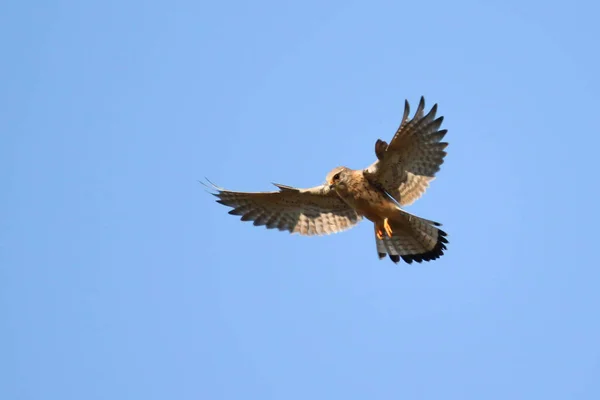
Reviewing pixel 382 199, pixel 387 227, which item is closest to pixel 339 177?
pixel 382 199

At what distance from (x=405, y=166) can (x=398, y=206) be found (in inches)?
23.0

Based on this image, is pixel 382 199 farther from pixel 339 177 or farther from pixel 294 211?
pixel 294 211

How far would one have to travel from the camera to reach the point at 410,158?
530 inches

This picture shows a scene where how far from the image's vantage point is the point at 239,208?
14922 mm

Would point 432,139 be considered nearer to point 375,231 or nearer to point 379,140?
point 379,140

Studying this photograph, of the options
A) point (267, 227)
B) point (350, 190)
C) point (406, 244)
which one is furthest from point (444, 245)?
point (267, 227)

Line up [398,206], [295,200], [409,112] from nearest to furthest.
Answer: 1. [409,112]
2. [398,206]
3. [295,200]

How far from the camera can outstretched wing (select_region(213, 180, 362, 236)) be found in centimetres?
1470

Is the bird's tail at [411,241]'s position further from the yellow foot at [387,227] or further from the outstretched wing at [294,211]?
the outstretched wing at [294,211]

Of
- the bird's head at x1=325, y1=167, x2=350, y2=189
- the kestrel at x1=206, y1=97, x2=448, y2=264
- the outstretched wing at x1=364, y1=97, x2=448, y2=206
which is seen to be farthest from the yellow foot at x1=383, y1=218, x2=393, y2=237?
the bird's head at x1=325, y1=167, x2=350, y2=189

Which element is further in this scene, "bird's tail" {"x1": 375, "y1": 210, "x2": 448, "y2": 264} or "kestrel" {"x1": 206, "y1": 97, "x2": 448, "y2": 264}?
→ "bird's tail" {"x1": 375, "y1": 210, "x2": 448, "y2": 264}

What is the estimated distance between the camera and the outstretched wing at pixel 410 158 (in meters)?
13.0

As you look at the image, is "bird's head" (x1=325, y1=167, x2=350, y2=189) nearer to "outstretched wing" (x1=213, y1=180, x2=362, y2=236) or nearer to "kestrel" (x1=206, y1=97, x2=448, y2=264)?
"kestrel" (x1=206, y1=97, x2=448, y2=264)

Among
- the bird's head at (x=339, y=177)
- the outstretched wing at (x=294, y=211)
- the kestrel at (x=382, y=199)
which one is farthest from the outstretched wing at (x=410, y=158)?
the outstretched wing at (x=294, y=211)
